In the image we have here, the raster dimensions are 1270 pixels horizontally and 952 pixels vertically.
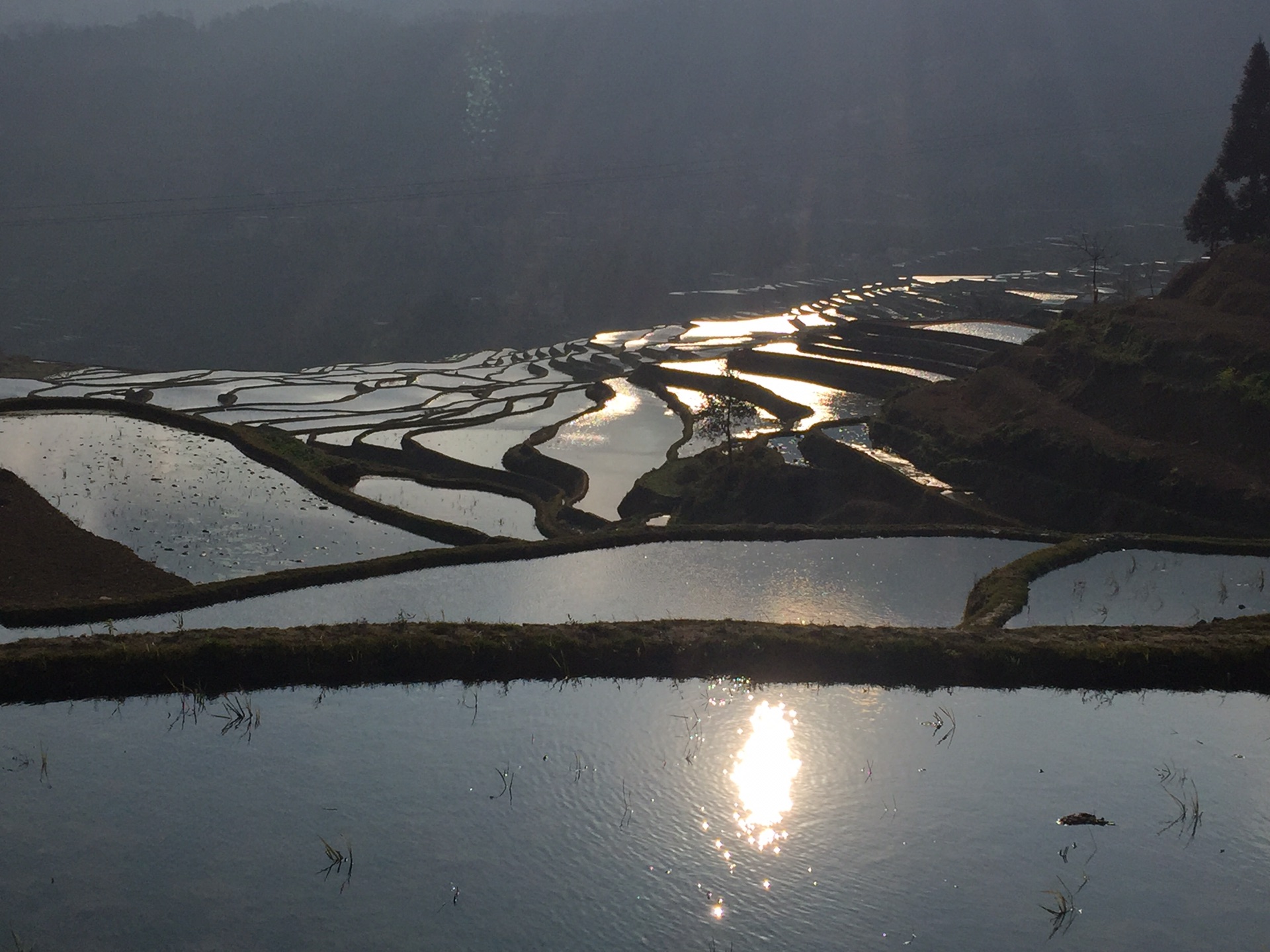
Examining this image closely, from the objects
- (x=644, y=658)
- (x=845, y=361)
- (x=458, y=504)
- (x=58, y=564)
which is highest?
(x=644, y=658)

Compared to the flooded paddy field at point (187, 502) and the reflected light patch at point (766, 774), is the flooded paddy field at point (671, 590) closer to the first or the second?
the flooded paddy field at point (187, 502)

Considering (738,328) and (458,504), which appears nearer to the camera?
(458,504)

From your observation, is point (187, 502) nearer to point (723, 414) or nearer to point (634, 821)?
point (723, 414)

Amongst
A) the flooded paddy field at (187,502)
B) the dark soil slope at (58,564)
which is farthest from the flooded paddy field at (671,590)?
the flooded paddy field at (187,502)

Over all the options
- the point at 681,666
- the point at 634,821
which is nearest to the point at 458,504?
the point at 681,666

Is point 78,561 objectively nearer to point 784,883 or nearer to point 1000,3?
point 784,883

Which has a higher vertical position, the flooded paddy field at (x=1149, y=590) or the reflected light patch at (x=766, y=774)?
the reflected light patch at (x=766, y=774)

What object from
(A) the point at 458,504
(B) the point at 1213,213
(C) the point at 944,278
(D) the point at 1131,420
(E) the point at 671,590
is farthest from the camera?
(C) the point at 944,278

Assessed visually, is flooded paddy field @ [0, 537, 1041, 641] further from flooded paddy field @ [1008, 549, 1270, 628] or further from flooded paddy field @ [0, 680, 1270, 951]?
flooded paddy field @ [0, 680, 1270, 951]

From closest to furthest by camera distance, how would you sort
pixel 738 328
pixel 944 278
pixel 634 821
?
pixel 634 821
pixel 738 328
pixel 944 278
